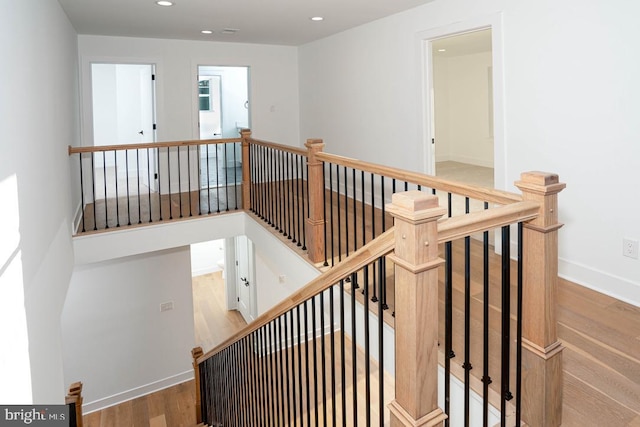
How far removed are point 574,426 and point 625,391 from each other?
41 cm

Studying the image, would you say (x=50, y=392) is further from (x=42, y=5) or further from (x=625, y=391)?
(x=625, y=391)

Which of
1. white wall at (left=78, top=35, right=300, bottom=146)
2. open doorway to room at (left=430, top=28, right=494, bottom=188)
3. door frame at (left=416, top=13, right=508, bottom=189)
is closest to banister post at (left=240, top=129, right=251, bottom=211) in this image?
white wall at (left=78, top=35, right=300, bottom=146)

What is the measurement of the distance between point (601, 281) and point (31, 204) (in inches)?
149

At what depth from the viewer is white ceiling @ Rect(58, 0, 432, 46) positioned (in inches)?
181

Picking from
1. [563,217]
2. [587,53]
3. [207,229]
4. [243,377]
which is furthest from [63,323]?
[587,53]

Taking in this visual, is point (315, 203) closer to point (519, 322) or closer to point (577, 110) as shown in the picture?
point (577, 110)

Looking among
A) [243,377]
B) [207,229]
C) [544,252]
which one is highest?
[544,252]

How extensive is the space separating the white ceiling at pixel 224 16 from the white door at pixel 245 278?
3.85m

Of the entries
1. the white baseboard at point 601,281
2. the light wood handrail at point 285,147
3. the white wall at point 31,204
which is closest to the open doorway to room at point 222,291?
the light wood handrail at point 285,147

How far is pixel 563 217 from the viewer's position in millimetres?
3467

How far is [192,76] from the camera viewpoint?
6871 mm

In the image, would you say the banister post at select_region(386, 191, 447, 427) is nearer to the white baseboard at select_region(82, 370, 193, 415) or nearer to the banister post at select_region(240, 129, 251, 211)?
the banister post at select_region(240, 129, 251, 211)

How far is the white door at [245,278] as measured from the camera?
8492 millimetres
